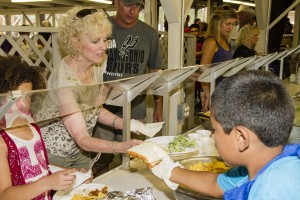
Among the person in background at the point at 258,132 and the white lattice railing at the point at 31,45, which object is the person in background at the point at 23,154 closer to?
the person in background at the point at 258,132

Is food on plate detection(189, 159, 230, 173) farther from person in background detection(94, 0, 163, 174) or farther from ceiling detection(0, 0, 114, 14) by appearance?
ceiling detection(0, 0, 114, 14)

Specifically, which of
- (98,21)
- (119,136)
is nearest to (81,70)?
A: (98,21)

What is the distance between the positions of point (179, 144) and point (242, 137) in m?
0.72

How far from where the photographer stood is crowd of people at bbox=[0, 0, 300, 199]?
2.22ft

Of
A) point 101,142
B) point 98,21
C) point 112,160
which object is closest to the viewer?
point 101,142

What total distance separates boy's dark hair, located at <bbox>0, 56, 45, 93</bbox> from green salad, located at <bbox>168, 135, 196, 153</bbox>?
591 mm

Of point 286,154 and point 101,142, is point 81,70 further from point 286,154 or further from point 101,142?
point 286,154

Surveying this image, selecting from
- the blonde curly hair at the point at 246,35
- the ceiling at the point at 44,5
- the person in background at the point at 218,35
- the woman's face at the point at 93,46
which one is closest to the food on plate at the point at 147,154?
the woman's face at the point at 93,46

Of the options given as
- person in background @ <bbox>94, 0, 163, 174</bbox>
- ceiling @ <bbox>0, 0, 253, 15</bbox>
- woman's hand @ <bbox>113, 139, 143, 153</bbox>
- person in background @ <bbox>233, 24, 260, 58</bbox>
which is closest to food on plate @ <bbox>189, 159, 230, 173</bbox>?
woman's hand @ <bbox>113, 139, 143, 153</bbox>

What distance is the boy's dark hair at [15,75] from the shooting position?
962 millimetres

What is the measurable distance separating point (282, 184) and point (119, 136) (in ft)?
3.81

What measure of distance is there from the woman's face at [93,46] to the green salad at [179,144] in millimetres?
479

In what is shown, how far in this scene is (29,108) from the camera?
2.58 feet

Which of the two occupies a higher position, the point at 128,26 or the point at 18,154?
the point at 128,26
